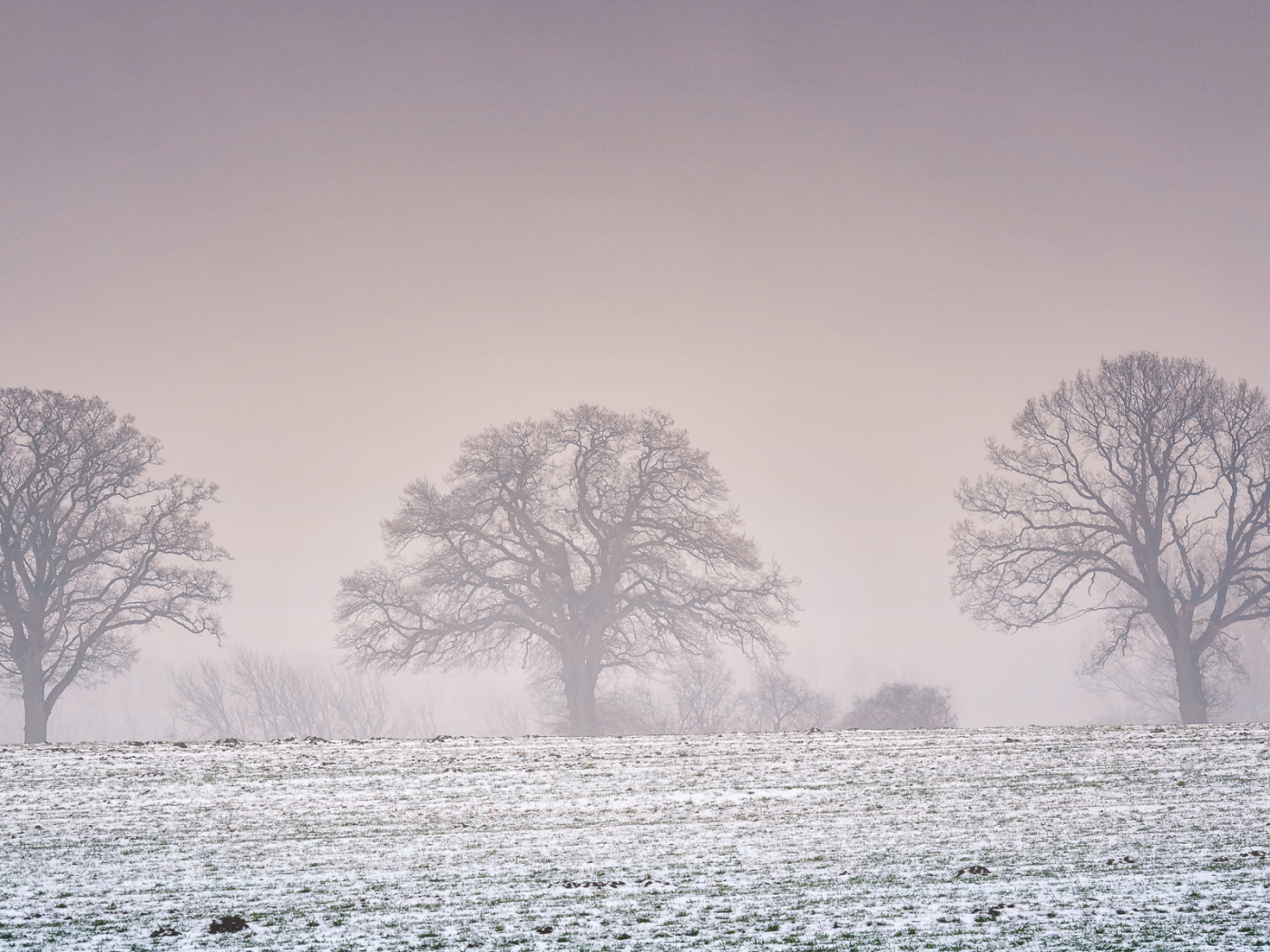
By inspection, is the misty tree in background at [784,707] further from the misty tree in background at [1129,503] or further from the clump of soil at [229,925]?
the clump of soil at [229,925]

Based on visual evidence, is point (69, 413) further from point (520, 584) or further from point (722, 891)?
point (722, 891)

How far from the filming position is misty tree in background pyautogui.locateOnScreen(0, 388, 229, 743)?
32312 millimetres

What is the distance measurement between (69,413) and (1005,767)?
30.8 metres

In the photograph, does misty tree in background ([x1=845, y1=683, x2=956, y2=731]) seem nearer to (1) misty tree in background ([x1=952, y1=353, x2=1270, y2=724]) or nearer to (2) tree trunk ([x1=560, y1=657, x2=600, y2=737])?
(1) misty tree in background ([x1=952, y1=353, x2=1270, y2=724])

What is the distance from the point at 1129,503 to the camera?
34.2 metres

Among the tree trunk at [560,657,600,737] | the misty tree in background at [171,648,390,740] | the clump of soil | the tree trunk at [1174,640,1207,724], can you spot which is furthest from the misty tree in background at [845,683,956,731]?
the misty tree in background at [171,648,390,740]

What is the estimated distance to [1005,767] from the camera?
51.8 ft

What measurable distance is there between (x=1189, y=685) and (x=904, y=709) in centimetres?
1057

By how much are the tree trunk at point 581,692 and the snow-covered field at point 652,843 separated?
17.3 metres

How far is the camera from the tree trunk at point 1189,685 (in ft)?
105

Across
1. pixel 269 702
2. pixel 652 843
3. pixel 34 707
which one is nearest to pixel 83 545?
pixel 34 707

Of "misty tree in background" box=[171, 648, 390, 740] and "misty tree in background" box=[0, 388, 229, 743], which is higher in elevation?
"misty tree in background" box=[0, 388, 229, 743]

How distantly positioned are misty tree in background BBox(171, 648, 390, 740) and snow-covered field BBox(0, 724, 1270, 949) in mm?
53528

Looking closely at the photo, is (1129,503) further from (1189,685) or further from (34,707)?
(34,707)
